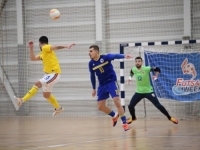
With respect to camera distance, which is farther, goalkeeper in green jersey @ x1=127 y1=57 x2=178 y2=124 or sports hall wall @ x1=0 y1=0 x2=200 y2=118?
sports hall wall @ x1=0 y1=0 x2=200 y2=118

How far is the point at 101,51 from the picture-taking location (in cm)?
1694

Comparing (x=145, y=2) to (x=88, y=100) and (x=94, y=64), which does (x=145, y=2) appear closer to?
(x=88, y=100)

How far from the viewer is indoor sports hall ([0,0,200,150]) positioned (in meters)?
14.2

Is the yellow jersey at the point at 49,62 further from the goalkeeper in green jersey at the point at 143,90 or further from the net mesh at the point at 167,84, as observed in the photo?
the net mesh at the point at 167,84

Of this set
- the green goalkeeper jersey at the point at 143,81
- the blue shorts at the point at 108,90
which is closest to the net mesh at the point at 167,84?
the green goalkeeper jersey at the point at 143,81

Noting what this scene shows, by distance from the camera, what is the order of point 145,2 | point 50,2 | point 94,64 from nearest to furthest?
point 94,64 < point 145,2 < point 50,2

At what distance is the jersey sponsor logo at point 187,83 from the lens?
45.5 feet

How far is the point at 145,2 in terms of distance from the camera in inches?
645

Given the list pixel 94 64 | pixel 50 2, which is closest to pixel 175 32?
pixel 50 2

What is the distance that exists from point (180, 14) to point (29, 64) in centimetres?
673

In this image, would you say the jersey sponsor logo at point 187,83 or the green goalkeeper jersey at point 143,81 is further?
the jersey sponsor logo at point 187,83

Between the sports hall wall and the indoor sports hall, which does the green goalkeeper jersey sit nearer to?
the indoor sports hall

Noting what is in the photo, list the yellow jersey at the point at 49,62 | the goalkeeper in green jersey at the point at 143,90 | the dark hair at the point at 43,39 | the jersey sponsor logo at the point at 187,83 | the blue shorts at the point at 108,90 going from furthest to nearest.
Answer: the jersey sponsor logo at the point at 187,83 < the goalkeeper in green jersey at the point at 143,90 < the yellow jersey at the point at 49,62 < the dark hair at the point at 43,39 < the blue shorts at the point at 108,90

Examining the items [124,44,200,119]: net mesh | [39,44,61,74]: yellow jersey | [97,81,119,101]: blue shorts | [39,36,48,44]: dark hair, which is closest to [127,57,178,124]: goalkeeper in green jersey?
[124,44,200,119]: net mesh
